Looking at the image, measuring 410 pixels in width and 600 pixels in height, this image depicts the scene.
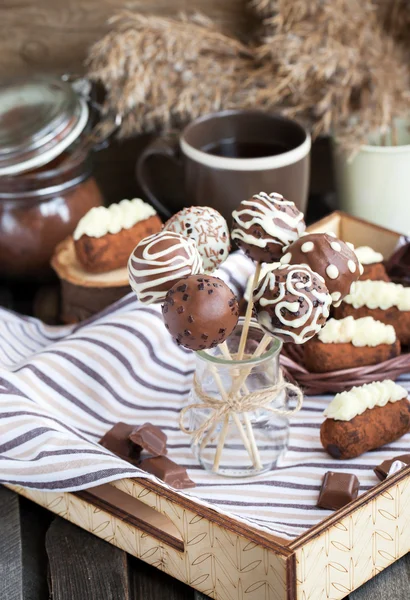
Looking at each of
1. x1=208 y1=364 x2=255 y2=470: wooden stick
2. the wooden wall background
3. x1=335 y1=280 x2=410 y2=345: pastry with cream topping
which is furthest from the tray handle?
the wooden wall background

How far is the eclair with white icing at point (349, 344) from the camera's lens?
0.95 metres

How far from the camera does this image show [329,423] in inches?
33.9

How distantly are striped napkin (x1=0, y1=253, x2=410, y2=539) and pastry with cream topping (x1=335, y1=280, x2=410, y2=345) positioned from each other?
7 cm

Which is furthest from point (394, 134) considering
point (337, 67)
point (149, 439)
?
point (149, 439)

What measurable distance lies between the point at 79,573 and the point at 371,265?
0.51 meters

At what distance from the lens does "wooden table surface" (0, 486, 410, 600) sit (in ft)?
2.51

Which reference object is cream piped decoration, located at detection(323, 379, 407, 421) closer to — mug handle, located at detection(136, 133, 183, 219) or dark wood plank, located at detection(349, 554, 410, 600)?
dark wood plank, located at detection(349, 554, 410, 600)

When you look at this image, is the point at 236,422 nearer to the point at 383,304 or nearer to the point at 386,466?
the point at 386,466

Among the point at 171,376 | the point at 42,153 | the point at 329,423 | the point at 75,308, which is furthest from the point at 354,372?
the point at 42,153

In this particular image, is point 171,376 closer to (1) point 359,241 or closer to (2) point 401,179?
(1) point 359,241

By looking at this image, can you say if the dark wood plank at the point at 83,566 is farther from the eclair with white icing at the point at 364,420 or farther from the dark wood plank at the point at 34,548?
the eclair with white icing at the point at 364,420

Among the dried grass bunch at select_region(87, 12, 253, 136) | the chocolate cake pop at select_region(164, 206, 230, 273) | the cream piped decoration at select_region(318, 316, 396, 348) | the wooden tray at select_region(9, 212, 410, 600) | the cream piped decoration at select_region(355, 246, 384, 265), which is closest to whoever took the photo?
the wooden tray at select_region(9, 212, 410, 600)

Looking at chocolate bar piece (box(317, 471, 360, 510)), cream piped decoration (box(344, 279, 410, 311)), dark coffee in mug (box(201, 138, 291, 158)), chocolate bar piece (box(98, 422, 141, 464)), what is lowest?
chocolate bar piece (box(98, 422, 141, 464))

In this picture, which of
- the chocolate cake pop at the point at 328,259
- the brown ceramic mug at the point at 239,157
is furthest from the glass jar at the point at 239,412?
the brown ceramic mug at the point at 239,157
